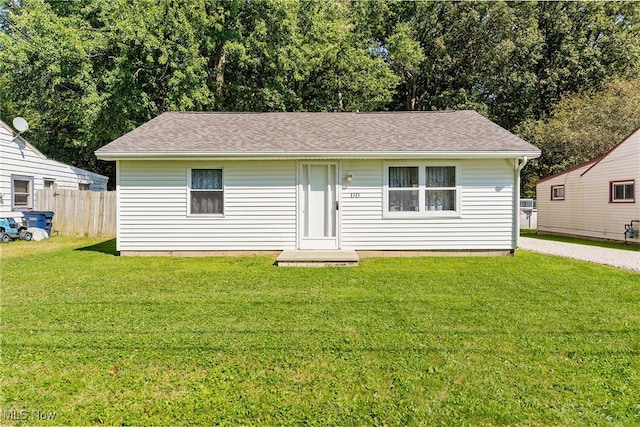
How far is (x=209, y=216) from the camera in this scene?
8508mm

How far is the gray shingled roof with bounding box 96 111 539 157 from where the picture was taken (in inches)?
324

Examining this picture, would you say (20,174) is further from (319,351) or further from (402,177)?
(319,351)

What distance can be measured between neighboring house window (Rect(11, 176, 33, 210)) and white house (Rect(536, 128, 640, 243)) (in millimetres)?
20399

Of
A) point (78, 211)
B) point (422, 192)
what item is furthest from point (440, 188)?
point (78, 211)

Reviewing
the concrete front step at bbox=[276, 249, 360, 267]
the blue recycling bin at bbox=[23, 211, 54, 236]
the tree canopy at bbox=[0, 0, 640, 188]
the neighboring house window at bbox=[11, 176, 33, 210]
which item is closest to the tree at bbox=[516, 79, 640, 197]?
the tree canopy at bbox=[0, 0, 640, 188]

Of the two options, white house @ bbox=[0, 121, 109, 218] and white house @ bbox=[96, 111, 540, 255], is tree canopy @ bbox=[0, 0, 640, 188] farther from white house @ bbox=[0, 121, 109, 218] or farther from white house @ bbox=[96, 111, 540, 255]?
white house @ bbox=[96, 111, 540, 255]

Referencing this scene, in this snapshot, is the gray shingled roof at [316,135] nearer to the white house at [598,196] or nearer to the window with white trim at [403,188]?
the window with white trim at [403,188]

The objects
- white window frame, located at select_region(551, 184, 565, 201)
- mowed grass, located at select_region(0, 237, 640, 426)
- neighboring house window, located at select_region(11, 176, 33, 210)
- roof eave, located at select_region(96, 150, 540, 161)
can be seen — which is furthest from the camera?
white window frame, located at select_region(551, 184, 565, 201)

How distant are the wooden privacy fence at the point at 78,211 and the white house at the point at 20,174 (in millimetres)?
399

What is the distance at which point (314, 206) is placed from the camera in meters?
8.64

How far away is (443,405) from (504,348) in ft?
4.22

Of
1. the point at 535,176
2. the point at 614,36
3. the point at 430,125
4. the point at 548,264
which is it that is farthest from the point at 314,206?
the point at 614,36

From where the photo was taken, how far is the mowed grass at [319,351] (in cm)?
249

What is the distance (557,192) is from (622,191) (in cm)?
299
